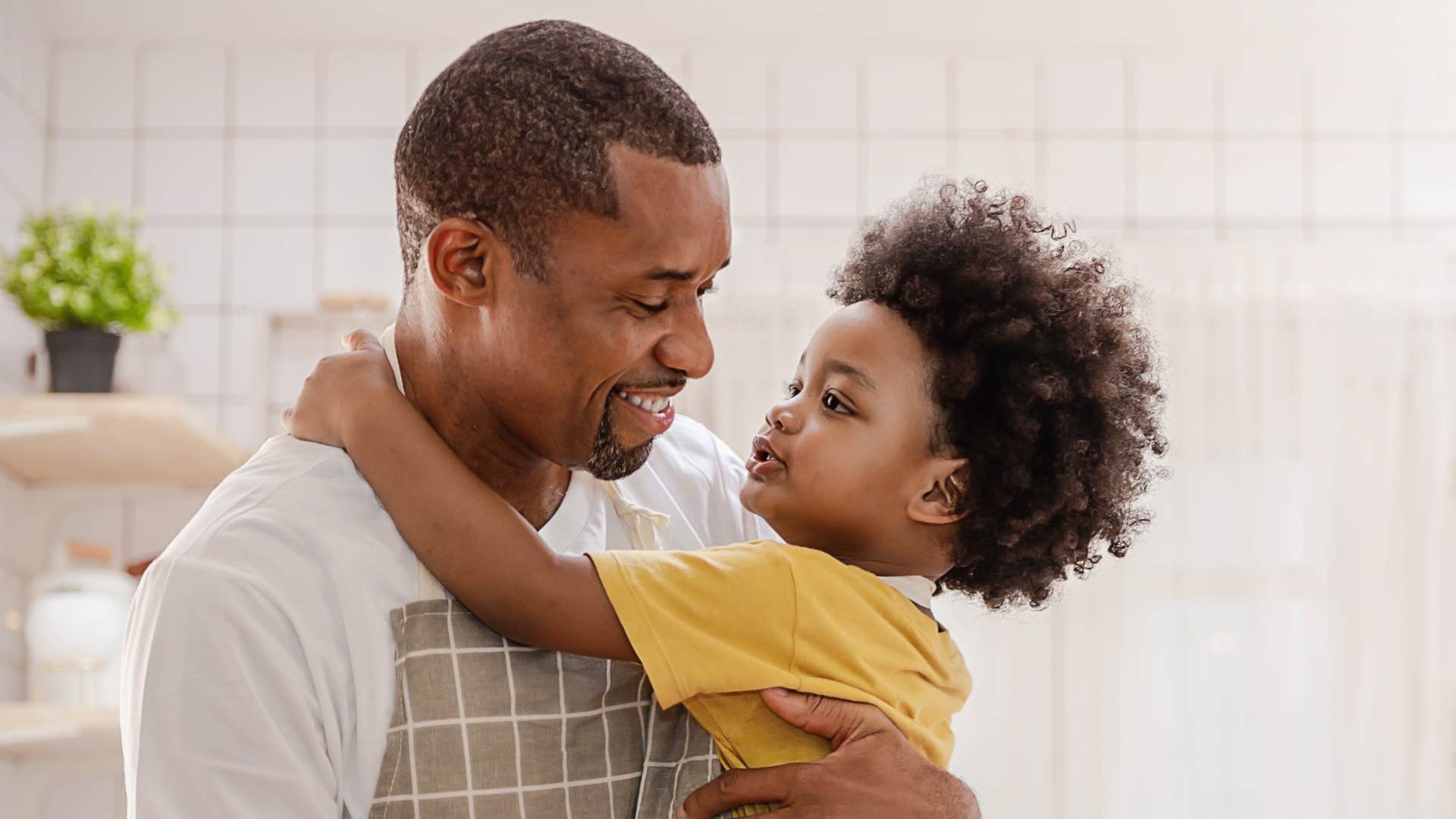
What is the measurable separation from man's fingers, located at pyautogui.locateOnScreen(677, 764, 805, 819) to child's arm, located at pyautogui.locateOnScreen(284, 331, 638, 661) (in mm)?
121

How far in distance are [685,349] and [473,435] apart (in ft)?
0.66

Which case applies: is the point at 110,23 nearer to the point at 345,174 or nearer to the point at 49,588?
the point at 345,174

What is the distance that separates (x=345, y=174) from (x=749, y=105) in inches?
39.4

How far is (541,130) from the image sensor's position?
1267mm

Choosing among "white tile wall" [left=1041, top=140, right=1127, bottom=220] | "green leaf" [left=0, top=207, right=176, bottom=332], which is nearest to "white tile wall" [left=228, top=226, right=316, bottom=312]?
"green leaf" [left=0, top=207, right=176, bottom=332]

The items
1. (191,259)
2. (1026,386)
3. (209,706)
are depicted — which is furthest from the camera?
(191,259)

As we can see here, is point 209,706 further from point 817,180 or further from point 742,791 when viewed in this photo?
point 817,180

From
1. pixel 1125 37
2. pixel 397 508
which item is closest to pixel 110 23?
pixel 1125 37

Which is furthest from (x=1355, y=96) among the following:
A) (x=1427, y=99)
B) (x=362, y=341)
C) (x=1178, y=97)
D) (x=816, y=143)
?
(x=362, y=341)

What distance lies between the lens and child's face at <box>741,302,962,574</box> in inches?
55.1

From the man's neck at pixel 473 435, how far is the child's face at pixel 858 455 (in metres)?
0.20

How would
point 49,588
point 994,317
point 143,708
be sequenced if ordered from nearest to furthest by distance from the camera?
point 143,708 → point 994,317 → point 49,588

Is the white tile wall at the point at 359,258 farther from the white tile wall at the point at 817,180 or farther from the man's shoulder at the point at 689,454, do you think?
the man's shoulder at the point at 689,454

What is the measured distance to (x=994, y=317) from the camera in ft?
4.65
